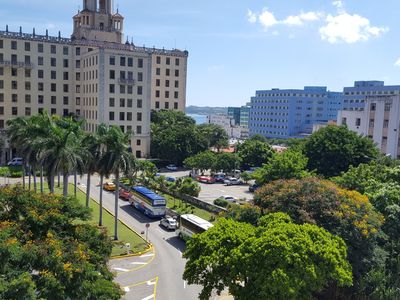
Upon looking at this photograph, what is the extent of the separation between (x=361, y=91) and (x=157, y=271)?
487 feet

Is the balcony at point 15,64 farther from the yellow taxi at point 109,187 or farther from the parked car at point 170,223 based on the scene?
the parked car at point 170,223

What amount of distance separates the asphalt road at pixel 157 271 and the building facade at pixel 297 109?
13738 centimetres

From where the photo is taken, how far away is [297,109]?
176m

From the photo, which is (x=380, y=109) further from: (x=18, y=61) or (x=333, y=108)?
(x=333, y=108)

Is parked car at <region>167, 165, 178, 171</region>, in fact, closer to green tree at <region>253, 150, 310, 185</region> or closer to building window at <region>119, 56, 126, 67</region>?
Answer: building window at <region>119, 56, 126, 67</region>

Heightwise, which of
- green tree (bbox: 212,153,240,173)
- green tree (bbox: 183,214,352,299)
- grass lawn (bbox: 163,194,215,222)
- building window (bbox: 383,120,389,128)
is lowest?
grass lawn (bbox: 163,194,215,222)

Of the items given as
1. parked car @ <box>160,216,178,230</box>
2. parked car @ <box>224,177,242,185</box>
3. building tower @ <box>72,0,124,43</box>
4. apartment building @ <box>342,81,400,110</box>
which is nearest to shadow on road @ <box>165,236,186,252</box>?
parked car @ <box>160,216,178,230</box>

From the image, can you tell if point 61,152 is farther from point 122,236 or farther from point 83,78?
point 83,78

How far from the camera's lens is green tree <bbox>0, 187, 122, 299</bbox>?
58.2 ft

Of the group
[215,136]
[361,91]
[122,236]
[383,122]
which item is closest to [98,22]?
[215,136]

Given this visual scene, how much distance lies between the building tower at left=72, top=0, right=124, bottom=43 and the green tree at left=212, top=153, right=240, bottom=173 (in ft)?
Answer: 145

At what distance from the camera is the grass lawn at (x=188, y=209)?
167ft

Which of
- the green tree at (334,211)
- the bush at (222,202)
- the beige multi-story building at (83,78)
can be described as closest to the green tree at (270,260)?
the green tree at (334,211)

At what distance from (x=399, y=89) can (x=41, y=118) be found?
142946 mm
